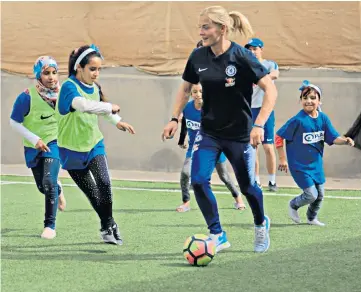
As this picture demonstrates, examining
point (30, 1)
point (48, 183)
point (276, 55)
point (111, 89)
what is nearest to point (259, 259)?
point (48, 183)

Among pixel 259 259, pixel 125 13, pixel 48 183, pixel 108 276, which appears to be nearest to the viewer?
pixel 108 276

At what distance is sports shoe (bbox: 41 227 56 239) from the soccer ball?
1896mm

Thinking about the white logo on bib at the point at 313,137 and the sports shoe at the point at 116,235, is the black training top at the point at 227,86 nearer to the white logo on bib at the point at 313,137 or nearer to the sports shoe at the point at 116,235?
the sports shoe at the point at 116,235

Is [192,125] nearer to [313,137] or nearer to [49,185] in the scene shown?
[313,137]

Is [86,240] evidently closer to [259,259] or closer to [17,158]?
[259,259]

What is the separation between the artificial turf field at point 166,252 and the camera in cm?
685

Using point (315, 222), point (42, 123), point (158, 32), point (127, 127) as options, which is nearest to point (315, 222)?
point (315, 222)

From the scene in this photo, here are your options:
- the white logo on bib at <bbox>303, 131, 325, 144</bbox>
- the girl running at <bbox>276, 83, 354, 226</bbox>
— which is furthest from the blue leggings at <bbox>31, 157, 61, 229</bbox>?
the white logo on bib at <bbox>303, 131, 325, 144</bbox>

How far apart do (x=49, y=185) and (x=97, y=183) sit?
2.81 ft

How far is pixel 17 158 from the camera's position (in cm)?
1741

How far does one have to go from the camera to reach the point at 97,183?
8.65 metres

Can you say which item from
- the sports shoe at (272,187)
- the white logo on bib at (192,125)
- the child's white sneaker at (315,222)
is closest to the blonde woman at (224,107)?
the child's white sneaker at (315,222)

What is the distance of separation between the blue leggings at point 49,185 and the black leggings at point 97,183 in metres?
0.75

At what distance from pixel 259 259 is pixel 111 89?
9.15 metres
